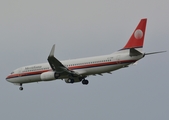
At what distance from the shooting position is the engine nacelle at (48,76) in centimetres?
8969

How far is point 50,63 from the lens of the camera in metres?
88.2

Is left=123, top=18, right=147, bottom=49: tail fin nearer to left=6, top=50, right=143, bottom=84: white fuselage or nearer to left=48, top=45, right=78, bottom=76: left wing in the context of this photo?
left=6, top=50, right=143, bottom=84: white fuselage

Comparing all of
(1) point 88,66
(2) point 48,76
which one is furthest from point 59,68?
(1) point 88,66

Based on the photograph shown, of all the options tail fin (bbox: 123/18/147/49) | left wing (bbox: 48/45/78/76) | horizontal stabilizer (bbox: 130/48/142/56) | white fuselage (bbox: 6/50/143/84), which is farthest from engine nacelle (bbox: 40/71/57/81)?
horizontal stabilizer (bbox: 130/48/142/56)

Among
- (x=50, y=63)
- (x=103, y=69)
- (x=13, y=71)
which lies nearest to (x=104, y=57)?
(x=103, y=69)

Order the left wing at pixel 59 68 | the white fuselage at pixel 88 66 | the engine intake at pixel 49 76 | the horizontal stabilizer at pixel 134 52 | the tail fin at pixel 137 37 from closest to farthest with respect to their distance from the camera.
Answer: the horizontal stabilizer at pixel 134 52, the white fuselage at pixel 88 66, the left wing at pixel 59 68, the tail fin at pixel 137 37, the engine intake at pixel 49 76

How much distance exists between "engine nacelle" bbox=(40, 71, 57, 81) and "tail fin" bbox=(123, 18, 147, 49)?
33.5 feet

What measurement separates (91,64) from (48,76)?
20.8 ft

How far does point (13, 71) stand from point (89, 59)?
46.1 feet

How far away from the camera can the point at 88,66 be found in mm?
88438

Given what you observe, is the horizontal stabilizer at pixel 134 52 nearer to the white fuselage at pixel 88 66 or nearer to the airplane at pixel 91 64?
the airplane at pixel 91 64

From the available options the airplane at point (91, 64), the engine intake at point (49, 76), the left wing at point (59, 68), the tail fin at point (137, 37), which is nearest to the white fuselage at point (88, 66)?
the airplane at point (91, 64)

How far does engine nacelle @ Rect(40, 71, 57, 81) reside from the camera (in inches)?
3531

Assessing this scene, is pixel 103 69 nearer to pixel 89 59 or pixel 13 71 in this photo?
pixel 89 59
